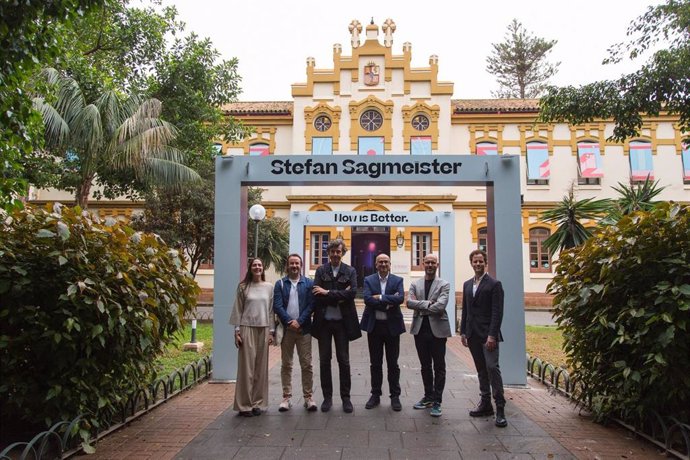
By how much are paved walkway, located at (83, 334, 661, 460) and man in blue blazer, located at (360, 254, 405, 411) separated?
1.00ft

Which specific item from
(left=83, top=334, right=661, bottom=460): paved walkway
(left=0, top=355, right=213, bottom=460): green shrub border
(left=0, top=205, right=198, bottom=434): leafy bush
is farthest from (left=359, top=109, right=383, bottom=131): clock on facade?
(left=0, top=205, right=198, bottom=434): leafy bush

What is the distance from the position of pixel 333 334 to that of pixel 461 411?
5.98ft

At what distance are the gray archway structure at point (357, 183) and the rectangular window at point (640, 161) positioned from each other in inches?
837

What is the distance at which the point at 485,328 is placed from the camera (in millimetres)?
5887

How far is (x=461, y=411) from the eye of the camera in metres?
6.30

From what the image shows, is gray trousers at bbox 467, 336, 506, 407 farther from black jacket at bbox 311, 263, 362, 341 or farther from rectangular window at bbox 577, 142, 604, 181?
rectangular window at bbox 577, 142, 604, 181

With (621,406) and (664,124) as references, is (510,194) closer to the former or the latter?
(621,406)

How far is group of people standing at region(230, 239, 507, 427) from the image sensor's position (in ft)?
19.8

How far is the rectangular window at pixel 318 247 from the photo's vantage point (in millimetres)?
26438

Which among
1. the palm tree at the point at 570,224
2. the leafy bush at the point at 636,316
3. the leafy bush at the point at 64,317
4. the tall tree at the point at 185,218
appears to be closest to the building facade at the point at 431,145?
the tall tree at the point at 185,218

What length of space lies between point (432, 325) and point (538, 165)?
73.4ft

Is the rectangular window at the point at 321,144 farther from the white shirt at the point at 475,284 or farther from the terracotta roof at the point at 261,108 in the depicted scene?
the white shirt at the point at 475,284

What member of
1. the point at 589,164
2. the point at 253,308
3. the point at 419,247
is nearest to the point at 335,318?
the point at 253,308

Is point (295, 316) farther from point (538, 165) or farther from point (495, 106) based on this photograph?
point (495, 106)
